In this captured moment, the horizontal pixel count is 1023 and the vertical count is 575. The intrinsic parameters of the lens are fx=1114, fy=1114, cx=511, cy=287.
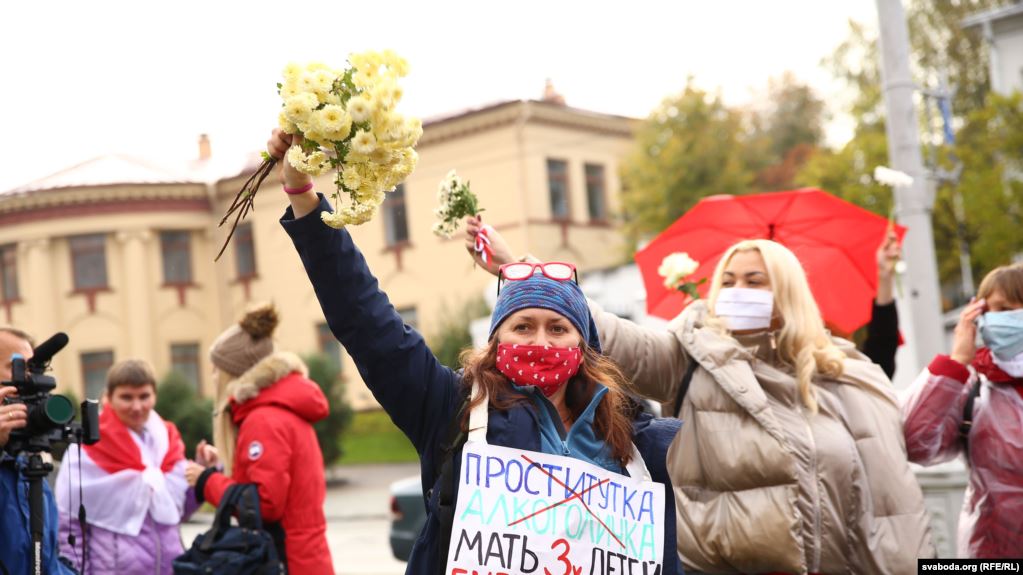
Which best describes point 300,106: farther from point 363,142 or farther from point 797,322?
point 797,322

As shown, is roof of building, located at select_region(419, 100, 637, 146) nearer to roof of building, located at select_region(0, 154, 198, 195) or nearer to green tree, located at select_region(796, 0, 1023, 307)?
green tree, located at select_region(796, 0, 1023, 307)

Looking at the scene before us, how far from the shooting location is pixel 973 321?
4.57 metres

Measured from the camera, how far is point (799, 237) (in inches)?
233

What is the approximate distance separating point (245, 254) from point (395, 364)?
33.2m

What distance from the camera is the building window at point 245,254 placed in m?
34.8

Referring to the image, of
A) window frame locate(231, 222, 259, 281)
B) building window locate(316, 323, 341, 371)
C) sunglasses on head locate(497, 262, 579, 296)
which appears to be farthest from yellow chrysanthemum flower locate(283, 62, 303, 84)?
window frame locate(231, 222, 259, 281)

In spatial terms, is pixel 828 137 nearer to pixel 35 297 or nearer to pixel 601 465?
pixel 35 297

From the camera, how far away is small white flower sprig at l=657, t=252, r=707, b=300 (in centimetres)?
516

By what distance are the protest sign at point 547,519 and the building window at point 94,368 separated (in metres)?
34.7

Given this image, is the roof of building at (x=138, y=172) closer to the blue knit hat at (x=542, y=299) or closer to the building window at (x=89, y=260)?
the building window at (x=89, y=260)

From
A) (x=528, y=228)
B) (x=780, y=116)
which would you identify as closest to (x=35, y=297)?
(x=528, y=228)

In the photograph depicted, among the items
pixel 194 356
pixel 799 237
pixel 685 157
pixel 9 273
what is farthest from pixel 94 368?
pixel 799 237

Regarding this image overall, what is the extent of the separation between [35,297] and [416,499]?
27.4 metres

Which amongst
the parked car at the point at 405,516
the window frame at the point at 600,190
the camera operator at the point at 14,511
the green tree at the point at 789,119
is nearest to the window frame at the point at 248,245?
the window frame at the point at 600,190
